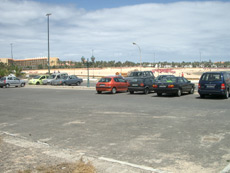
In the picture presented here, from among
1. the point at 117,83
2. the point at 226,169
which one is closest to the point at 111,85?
the point at 117,83

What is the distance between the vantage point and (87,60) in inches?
1296

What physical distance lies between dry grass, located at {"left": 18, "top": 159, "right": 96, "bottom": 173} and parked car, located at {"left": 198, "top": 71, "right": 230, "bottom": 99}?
1310 centimetres

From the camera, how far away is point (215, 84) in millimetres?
16359

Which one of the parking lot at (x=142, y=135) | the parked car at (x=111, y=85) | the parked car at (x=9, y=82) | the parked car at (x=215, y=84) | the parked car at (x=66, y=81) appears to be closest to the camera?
the parking lot at (x=142, y=135)

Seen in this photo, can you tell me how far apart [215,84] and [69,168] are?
13.5 meters

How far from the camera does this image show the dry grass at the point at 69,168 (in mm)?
4715

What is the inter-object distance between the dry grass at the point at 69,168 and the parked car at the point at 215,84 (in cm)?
1310

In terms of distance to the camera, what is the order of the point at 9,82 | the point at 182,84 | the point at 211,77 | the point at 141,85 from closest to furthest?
the point at 211,77, the point at 182,84, the point at 141,85, the point at 9,82

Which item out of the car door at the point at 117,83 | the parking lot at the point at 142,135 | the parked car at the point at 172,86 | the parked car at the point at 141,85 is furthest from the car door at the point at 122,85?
the parking lot at the point at 142,135

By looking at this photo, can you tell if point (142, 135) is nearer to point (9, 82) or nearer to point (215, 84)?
point (215, 84)

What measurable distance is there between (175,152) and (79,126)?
388cm

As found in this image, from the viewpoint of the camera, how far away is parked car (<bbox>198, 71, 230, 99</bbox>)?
1622 centimetres

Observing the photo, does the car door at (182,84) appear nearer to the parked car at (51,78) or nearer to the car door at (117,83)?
the car door at (117,83)

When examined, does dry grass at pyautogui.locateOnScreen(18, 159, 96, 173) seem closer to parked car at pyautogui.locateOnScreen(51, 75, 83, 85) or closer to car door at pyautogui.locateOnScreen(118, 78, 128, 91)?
car door at pyautogui.locateOnScreen(118, 78, 128, 91)
